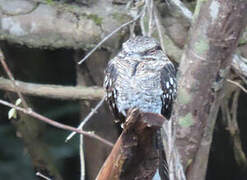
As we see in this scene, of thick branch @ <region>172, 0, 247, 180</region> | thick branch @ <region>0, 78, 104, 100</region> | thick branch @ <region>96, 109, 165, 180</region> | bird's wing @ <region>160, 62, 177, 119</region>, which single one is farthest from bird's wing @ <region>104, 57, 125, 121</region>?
thick branch @ <region>0, 78, 104, 100</region>

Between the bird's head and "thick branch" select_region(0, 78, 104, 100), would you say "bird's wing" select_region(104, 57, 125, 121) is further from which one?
"thick branch" select_region(0, 78, 104, 100)

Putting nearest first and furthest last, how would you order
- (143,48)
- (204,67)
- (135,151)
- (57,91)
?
(135,151) < (143,48) < (204,67) < (57,91)

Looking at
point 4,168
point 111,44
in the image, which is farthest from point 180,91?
point 4,168

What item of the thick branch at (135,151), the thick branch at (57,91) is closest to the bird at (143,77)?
the thick branch at (135,151)

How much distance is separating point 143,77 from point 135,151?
0.62 meters

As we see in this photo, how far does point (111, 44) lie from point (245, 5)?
36.3 inches

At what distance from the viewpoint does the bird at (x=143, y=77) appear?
7.67 ft

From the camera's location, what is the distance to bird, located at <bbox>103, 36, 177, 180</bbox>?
234cm

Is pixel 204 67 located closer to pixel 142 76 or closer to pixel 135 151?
pixel 142 76

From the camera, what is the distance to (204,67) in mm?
2631

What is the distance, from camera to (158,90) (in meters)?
2.37

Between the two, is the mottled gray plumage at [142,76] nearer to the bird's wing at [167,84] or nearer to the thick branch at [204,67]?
the bird's wing at [167,84]

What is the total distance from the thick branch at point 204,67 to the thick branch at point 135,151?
2.94ft

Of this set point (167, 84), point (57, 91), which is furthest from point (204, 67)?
point (57, 91)
